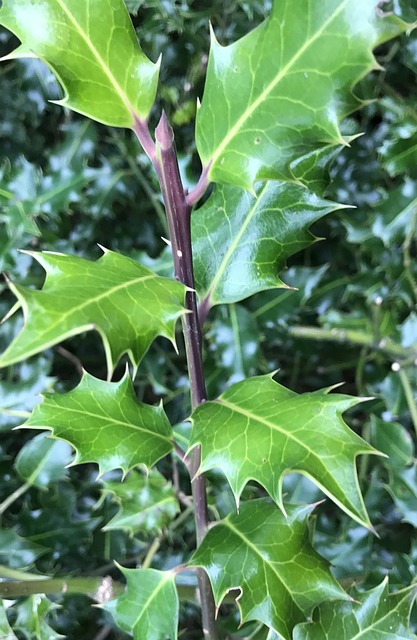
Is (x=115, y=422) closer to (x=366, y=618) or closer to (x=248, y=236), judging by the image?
(x=248, y=236)

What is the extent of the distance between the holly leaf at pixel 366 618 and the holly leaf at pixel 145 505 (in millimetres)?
257

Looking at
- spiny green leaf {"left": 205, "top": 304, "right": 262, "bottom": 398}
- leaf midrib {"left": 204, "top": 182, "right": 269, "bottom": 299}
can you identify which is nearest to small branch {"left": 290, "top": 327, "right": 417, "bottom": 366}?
spiny green leaf {"left": 205, "top": 304, "right": 262, "bottom": 398}

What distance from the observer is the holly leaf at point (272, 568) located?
1.83 feet

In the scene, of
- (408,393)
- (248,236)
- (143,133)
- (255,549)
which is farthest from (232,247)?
(408,393)

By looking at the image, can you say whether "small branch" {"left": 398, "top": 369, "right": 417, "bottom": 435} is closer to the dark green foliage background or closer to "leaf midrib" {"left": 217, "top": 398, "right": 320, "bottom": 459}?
the dark green foliage background

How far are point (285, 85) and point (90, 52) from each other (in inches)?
6.4

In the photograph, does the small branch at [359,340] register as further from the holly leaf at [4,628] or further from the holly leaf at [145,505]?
the holly leaf at [4,628]

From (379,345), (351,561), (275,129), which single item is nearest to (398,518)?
(351,561)

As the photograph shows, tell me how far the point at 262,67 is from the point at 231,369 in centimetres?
58

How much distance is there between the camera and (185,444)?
0.80 metres

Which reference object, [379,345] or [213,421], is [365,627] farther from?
[379,345]

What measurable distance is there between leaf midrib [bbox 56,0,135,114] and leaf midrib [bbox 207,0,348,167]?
0.28ft

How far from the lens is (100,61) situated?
0.48 meters

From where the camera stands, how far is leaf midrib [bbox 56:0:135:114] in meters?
0.46
